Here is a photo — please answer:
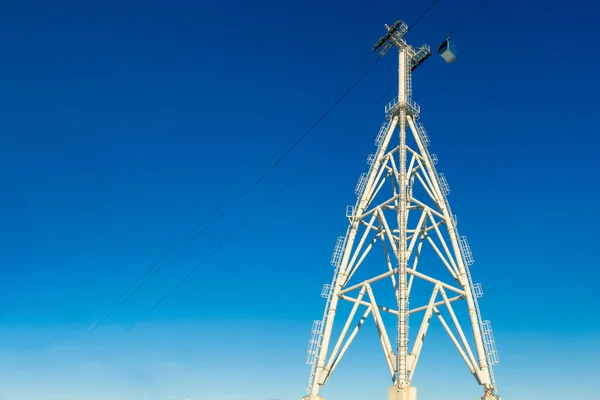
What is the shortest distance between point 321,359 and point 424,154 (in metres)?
14.1

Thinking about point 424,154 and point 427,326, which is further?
point 424,154

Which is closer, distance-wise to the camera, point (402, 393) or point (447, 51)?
point (402, 393)

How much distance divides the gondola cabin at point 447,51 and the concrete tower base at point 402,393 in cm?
1885

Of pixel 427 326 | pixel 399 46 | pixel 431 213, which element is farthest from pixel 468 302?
pixel 399 46

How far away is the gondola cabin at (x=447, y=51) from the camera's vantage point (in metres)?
31.3

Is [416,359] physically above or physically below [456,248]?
below

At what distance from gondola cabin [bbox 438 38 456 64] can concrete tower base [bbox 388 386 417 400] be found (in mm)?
18848

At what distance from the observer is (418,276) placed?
3041 centimetres

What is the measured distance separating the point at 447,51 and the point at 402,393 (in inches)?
768

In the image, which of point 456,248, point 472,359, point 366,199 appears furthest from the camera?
point 366,199

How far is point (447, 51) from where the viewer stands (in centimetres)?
3138

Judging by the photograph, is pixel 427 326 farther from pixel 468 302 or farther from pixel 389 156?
pixel 389 156

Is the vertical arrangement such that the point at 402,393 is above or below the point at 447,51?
below

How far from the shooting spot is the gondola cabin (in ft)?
103
